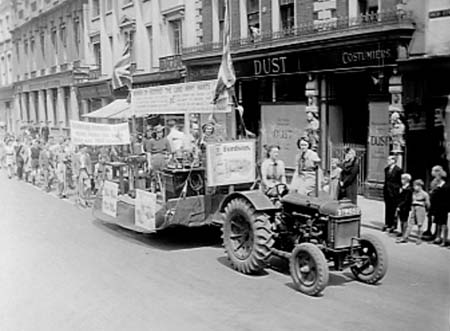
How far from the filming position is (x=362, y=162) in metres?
6.58

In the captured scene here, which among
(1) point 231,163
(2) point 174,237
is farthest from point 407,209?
(2) point 174,237

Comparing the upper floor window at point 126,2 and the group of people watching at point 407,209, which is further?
the group of people watching at point 407,209

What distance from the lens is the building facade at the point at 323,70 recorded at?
389cm

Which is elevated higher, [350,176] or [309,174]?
[309,174]

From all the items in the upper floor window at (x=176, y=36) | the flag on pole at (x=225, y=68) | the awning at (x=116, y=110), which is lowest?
the awning at (x=116, y=110)

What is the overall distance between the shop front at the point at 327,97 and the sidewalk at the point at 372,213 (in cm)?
12

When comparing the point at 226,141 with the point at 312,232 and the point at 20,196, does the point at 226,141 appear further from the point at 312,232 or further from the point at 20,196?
the point at 20,196

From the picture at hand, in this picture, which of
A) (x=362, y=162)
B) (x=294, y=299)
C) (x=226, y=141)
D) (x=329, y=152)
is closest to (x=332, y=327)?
(x=294, y=299)

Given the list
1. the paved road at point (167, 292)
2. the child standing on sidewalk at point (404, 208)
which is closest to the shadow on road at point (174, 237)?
the paved road at point (167, 292)

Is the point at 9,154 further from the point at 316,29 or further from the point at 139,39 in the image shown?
the point at 316,29

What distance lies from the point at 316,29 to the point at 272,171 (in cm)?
291

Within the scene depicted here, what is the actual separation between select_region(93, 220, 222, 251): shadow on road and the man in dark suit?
1656 mm

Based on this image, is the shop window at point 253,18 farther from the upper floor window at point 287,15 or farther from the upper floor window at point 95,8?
the upper floor window at point 287,15

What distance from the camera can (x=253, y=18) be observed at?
4.27m
